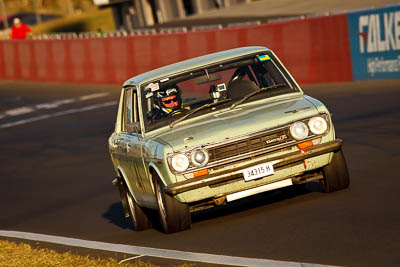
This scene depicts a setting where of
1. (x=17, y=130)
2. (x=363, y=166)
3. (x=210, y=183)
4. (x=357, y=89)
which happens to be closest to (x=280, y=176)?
(x=210, y=183)

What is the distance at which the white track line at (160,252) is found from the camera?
6898 mm

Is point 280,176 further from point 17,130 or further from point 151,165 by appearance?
point 17,130

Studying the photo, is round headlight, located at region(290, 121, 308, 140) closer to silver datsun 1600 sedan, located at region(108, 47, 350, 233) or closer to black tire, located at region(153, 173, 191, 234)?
silver datsun 1600 sedan, located at region(108, 47, 350, 233)

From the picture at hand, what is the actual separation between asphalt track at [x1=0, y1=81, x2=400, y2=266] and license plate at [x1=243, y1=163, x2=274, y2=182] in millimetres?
422

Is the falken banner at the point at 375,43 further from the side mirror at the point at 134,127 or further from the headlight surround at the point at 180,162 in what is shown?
the headlight surround at the point at 180,162

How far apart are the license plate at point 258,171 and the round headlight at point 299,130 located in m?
0.37

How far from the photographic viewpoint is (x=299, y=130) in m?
8.82

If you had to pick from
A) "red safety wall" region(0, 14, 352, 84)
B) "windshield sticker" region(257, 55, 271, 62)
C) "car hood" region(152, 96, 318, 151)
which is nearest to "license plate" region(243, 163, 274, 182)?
"car hood" region(152, 96, 318, 151)

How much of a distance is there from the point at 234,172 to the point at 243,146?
0.83 ft

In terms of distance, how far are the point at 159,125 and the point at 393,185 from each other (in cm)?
249

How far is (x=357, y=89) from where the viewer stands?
22.4 meters

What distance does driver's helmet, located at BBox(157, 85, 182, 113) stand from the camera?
→ 959 cm

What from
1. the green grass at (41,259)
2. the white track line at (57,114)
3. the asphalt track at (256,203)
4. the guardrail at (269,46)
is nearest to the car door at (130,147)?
the asphalt track at (256,203)

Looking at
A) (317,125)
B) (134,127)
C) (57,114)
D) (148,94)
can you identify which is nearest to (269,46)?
(57,114)
